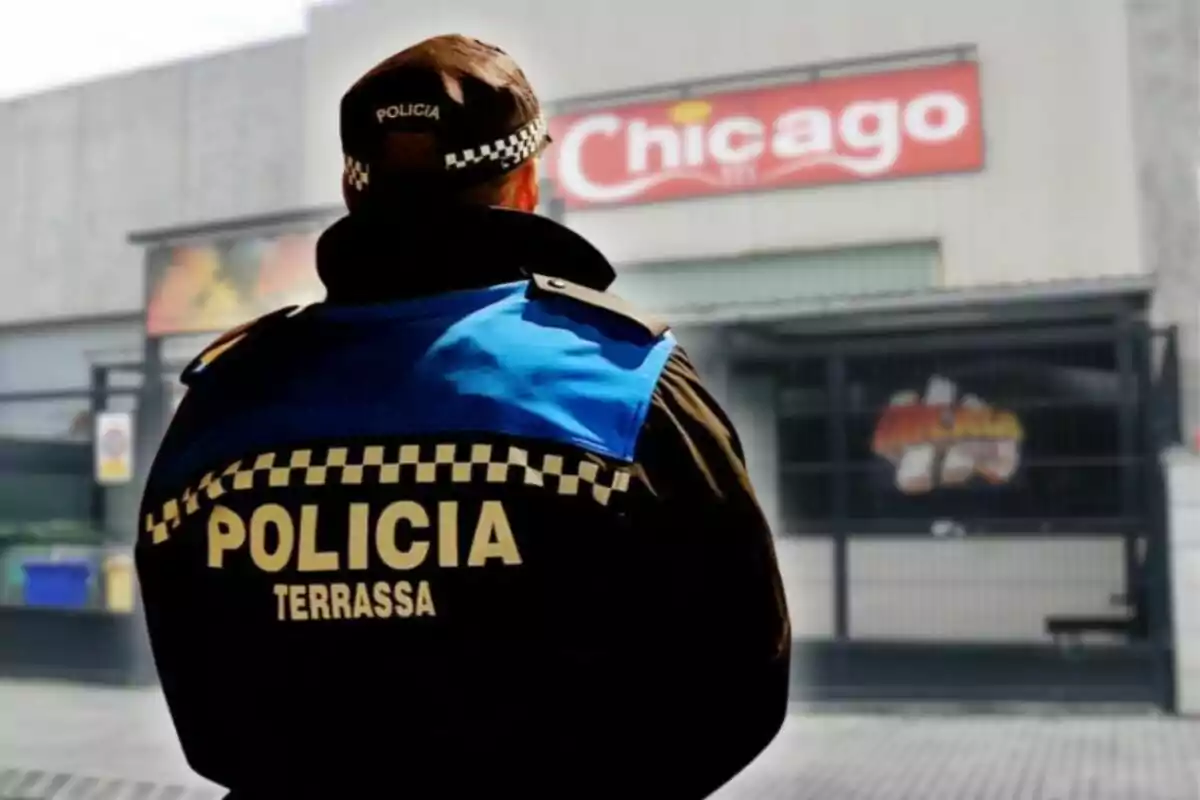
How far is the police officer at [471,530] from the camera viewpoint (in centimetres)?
88

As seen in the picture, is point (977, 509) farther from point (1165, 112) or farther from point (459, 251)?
point (459, 251)

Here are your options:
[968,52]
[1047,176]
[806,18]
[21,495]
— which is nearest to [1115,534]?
[1047,176]

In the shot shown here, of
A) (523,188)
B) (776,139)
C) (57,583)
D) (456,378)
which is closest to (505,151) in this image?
(523,188)

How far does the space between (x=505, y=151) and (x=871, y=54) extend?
7.56m

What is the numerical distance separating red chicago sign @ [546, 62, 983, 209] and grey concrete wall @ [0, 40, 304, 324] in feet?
5.55

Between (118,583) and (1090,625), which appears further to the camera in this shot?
(118,583)

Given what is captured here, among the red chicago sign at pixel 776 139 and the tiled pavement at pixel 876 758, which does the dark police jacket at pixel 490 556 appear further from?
the red chicago sign at pixel 776 139

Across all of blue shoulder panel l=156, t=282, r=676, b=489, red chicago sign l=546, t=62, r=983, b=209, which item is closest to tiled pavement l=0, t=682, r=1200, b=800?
red chicago sign l=546, t=62, r=983, b=209

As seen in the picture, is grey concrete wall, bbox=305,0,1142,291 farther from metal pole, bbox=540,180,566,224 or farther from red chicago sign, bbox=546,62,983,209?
metal pole, bbox=540,180,566,224

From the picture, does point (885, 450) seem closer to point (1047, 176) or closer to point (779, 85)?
point (1047, 176)

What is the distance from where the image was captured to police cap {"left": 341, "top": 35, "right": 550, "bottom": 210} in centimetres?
96

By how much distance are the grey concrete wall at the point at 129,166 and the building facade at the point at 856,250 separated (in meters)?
0.02

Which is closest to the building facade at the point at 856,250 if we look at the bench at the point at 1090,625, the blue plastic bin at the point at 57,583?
the bench at the point at 1090,625

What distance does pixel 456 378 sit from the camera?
35.4 inches
